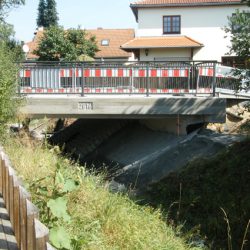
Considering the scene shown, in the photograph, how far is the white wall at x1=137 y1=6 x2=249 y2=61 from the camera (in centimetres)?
3353

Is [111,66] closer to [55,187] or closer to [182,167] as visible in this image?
[182,167]

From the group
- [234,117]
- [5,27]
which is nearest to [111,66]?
[5,27]

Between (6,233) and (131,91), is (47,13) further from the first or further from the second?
(6,233)

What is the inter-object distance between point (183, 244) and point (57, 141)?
14902 millimetres

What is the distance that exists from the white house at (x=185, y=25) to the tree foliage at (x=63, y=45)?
5.19 metres

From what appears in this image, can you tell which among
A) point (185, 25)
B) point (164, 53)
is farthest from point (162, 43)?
point (185, 25)

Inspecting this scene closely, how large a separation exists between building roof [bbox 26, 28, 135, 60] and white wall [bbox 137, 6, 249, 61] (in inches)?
600

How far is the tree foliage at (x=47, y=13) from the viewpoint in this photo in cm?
9444

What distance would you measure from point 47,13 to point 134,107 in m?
85.2

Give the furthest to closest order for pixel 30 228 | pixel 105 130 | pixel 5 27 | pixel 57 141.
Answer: pixel 57 141 < pixel 105 130 < pixel 5 27 < pixel 30 228

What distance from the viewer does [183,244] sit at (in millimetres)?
6742

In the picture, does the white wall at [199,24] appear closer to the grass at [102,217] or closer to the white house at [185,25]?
the white house at [185,25]

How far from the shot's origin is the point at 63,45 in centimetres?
3550

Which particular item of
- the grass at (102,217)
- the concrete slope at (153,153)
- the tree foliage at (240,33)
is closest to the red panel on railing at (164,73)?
the concrete slope at (153,153)
